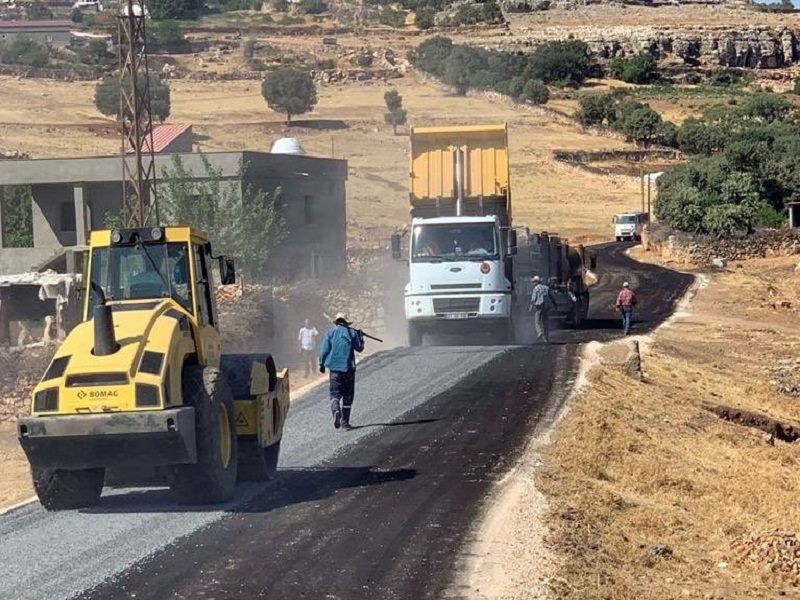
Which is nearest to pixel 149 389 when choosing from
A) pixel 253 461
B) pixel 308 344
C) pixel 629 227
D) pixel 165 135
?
pixel 253 461

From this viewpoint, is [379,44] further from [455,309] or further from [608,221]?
[455,309]

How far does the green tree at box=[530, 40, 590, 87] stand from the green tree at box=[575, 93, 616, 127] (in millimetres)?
19309

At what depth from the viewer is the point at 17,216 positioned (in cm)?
5431

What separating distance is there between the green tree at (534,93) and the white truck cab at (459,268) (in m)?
99.9

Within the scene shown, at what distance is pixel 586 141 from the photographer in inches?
4537

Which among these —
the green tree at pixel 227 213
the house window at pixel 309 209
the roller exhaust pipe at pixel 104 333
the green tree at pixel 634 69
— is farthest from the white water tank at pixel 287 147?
the green tree at pixel 634 69

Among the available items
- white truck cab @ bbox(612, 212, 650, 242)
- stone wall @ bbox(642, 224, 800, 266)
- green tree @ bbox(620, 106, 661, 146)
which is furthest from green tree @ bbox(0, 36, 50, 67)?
stone wall @ bbox(642, 224, 800, 266)

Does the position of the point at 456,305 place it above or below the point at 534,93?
below

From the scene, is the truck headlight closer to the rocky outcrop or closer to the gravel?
the gravel

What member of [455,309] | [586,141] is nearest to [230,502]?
[455,309]

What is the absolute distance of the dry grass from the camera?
42.2ft

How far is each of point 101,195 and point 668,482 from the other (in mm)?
36968

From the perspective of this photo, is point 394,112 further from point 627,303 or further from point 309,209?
point 627,303

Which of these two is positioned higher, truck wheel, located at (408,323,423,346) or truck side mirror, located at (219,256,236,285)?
truck side mirror, located at (219,256,236,285)
